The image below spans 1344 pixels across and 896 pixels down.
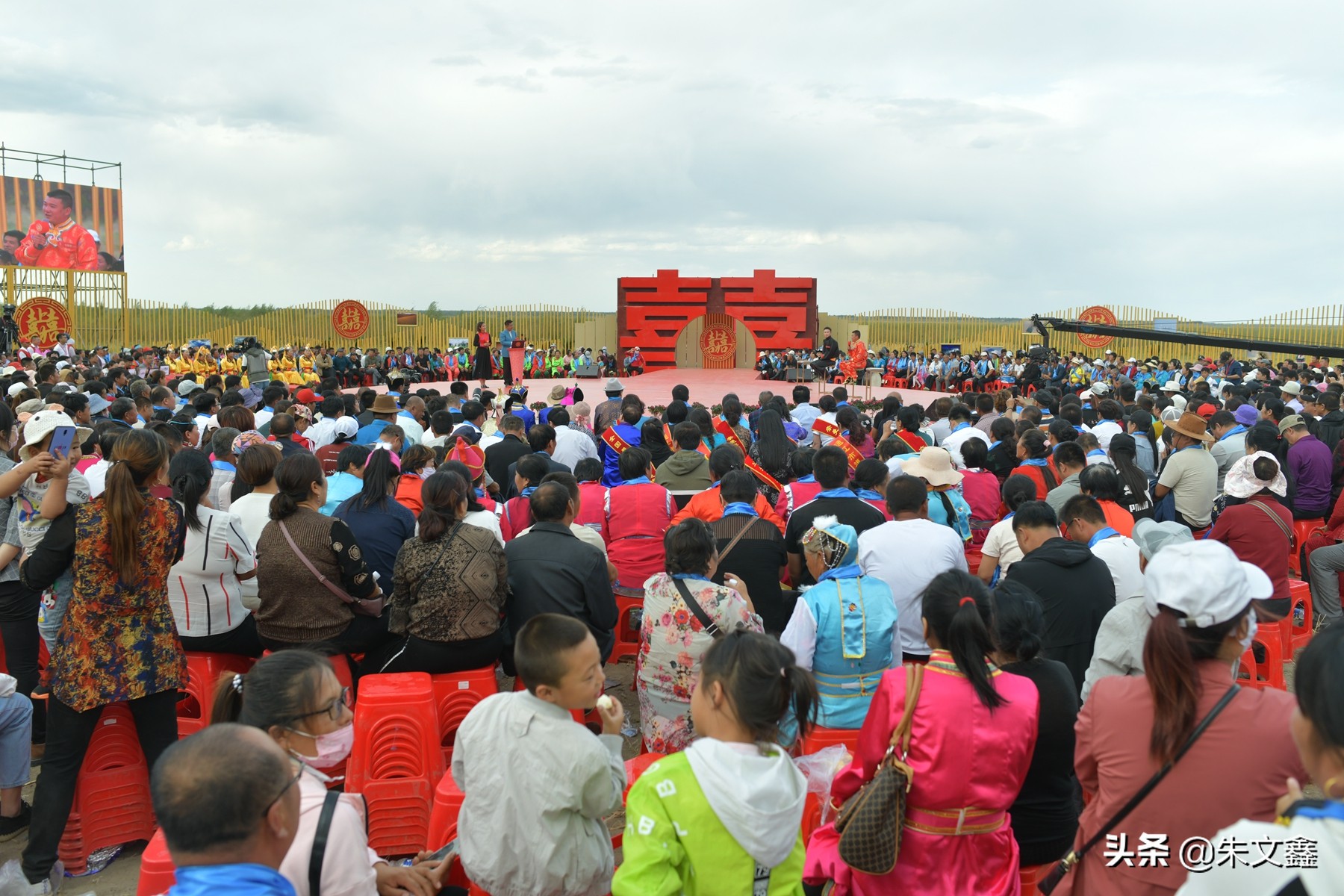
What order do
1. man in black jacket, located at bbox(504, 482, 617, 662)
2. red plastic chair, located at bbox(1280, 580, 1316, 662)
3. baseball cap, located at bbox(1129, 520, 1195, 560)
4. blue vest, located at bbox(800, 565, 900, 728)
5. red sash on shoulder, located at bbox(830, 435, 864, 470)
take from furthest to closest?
red sash on shoulder, located at bbox(830, 435, 864, 470), red plastic chair, located at bbox(1280, 580, 1316, 662), baseball cap, located at bbox(1129, 520, 1195, 560), man in black jacket, located at bbox(504, 482, 617, 662), blue vest, located at bbox(800, 565, 900, 728)

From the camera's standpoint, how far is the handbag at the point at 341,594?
3.62m

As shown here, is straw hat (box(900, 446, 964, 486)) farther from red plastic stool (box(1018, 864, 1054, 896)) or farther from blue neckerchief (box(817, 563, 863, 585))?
red plastic stool (box(1018, 864, 1054, 896))

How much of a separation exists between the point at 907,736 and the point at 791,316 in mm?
22818

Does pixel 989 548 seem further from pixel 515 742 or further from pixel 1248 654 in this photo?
pixel 515 742

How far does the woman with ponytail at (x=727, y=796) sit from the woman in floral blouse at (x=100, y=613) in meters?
2.17

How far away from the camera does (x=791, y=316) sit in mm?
24438

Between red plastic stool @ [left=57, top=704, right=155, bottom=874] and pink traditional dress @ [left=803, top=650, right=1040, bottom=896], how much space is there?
2.76 meters

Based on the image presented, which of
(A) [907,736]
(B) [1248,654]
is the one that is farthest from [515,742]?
(B) [1248,654]

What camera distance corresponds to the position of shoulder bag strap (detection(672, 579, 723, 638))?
316cm

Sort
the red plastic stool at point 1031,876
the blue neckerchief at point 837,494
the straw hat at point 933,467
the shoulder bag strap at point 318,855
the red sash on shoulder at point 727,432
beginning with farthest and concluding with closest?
the red sash on shoulder at point 727,432 → the straw hat at point 933,467 → the blue neckerchief at point 837,494 → the red plastic stool at point 1031,876 → the shoulder bag strap at point 318,855

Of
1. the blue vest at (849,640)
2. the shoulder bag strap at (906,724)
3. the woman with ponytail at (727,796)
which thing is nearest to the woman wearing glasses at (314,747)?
the woman with ponytail at (727,796)

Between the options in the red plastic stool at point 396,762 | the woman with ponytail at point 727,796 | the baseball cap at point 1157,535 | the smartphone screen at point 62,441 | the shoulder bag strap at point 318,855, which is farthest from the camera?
the baseball cap at point 1157,535

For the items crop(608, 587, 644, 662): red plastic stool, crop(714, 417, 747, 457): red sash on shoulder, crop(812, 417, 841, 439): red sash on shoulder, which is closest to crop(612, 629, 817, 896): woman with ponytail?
crop(608, 587, 644, 662): red plastic stool

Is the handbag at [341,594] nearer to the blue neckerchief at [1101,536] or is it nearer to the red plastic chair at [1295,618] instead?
the blue neckerchief at [1101,536]
